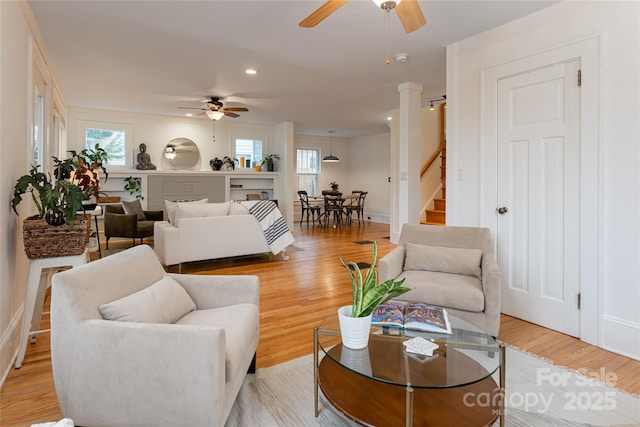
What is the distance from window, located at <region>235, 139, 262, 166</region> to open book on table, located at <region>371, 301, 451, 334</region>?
23.8 feet

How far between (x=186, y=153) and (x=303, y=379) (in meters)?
6.98

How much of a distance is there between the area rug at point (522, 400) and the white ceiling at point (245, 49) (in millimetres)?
2692

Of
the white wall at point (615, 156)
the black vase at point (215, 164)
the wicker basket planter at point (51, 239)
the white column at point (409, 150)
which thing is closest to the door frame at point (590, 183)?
the white wall at point (615, 156)

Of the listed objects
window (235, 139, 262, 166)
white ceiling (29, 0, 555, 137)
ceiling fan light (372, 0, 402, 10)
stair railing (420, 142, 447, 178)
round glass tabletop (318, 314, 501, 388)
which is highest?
white ceiling (29, 0, 555, 137)

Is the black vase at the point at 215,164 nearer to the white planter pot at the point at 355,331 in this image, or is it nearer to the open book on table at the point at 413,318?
the open book on table at the point at 413,318

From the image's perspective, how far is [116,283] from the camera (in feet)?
5.47

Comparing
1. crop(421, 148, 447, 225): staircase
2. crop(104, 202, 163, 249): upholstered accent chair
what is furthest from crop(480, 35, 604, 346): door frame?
crop(104, 202, 163, 249): upholstered accent chair

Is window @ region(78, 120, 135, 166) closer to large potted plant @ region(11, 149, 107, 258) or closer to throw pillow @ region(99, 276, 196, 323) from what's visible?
large potted plant @ region(11, 149, 107, 258)

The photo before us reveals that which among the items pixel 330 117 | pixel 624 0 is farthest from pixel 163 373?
pixel 330 117

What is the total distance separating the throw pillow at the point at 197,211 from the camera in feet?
15.2

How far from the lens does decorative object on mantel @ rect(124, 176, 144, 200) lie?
7237 mm

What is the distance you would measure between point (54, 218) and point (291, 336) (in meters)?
1.80

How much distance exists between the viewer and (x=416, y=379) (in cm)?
138

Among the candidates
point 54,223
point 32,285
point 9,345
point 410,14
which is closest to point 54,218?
point 54,223
